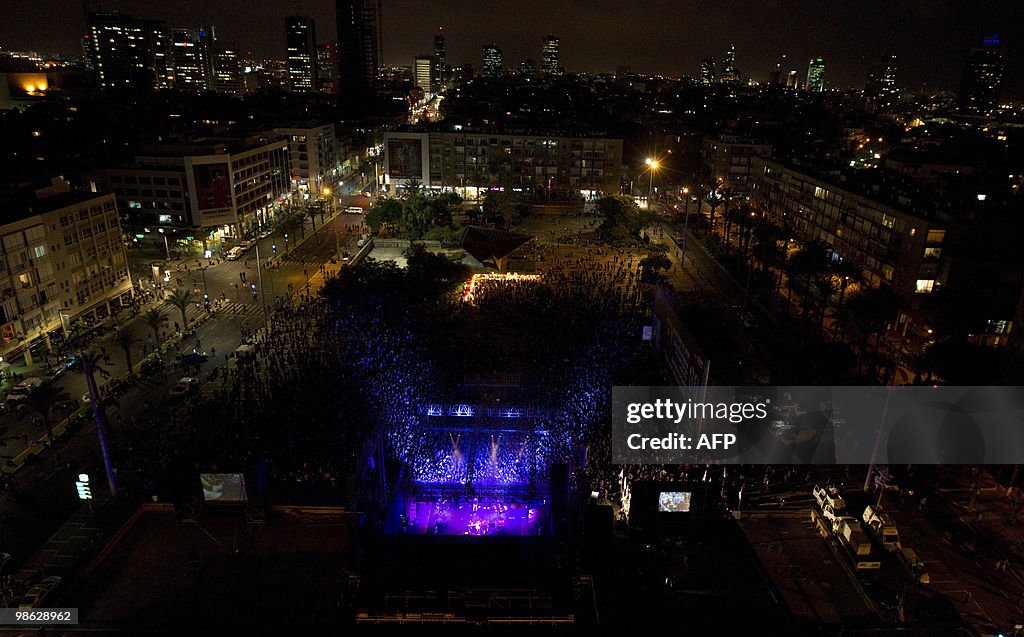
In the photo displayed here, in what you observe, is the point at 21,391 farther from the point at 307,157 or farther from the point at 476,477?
the point at 307,157

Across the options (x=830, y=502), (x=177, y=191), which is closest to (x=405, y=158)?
(x=177, y=191)

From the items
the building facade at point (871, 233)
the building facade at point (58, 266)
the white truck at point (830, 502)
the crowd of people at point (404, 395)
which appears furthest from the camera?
the building facade at point (871, 233)

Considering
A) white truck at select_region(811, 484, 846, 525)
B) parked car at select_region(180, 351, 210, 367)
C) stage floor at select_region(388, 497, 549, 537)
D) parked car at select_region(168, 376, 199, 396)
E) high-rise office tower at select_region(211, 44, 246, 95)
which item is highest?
high-rise office tower at select_region(211, 44, 246, 95)

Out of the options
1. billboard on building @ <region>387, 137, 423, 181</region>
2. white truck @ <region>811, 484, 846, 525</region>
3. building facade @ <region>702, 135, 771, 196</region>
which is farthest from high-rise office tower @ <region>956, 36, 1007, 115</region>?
white truck @ <region>811, 484, 846, 525</region>

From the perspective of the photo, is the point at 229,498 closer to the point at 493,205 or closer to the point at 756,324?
the point at 756,324

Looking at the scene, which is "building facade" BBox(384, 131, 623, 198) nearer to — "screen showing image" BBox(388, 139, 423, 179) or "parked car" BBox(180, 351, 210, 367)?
"screen showing image" BBox(388, 139, 423, 179)

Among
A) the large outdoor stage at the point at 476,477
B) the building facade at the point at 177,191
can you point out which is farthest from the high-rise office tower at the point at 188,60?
the large outdoor stage at the point at 476,477

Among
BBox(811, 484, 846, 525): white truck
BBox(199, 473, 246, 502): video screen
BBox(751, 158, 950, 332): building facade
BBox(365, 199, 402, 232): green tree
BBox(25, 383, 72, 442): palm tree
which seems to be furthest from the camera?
BBox(365, 199, 402, 232): green tree

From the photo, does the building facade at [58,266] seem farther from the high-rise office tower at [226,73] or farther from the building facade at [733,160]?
the high-rise office tower at [226,73]
